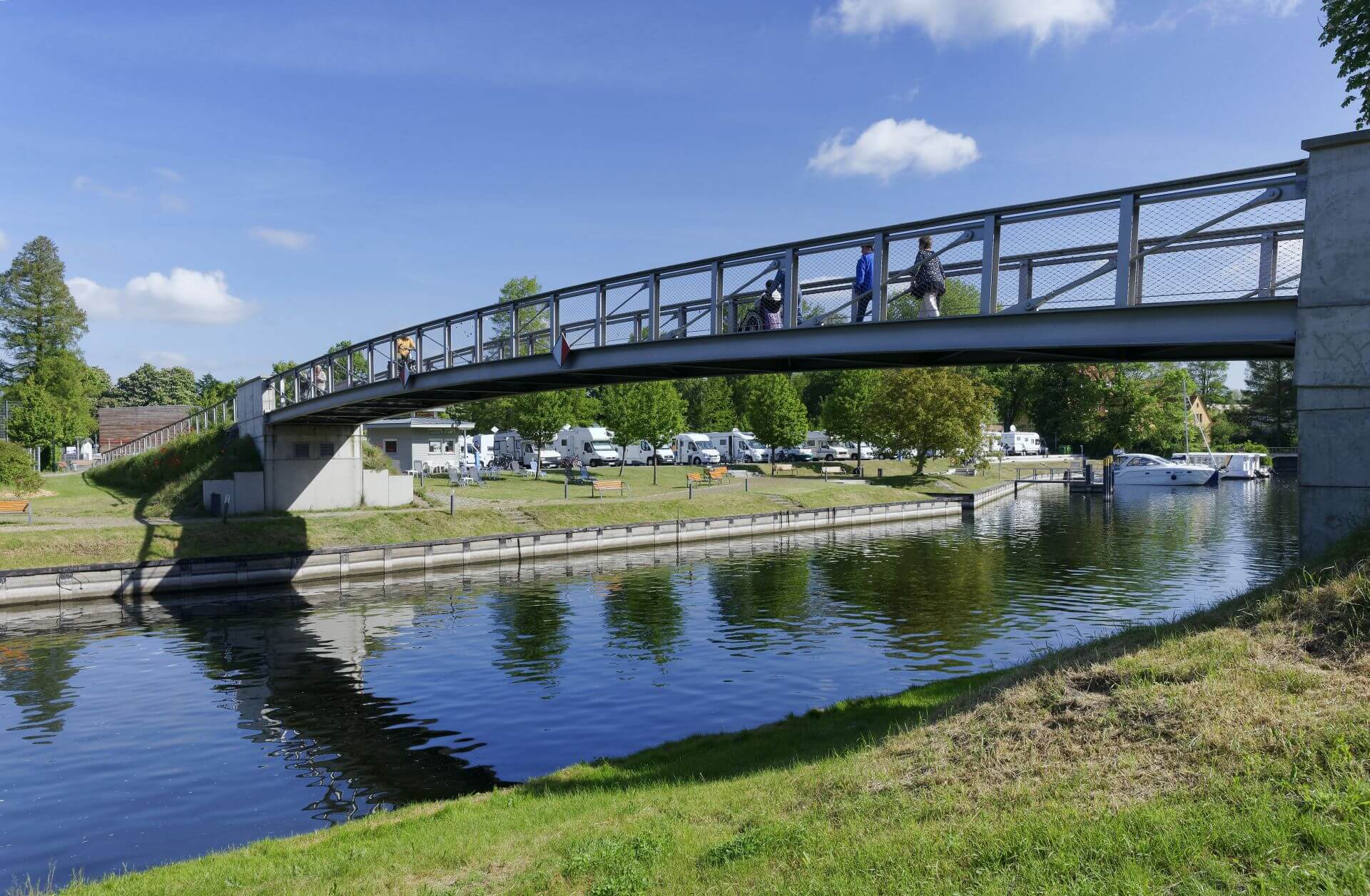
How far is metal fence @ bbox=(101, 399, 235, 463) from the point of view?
165ft

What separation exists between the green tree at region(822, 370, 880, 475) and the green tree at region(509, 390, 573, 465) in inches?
973

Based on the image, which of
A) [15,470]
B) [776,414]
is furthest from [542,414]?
[15,470]

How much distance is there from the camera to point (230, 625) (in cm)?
2811

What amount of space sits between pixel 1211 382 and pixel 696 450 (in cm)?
9446

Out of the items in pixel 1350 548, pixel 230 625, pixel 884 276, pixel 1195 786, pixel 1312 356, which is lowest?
pixel 230 625

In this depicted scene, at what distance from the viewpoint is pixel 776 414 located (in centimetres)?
7781

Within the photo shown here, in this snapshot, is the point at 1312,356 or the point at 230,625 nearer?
the point at 1312,356

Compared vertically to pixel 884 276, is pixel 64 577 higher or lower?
lower

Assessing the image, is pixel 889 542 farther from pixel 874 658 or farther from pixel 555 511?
pixel 874 658

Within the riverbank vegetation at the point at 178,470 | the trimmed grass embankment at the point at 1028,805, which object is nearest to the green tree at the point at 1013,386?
the riverbank vegetation at the point at 178,470

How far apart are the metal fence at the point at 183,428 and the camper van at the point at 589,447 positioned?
29870 mm

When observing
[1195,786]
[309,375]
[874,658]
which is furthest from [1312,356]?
[309,375]

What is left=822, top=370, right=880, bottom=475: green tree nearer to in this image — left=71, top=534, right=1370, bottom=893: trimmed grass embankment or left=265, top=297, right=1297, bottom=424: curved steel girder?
left=265, top=297, right=1297, bottom=424: curved steel girder

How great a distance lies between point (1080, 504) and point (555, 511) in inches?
1693
